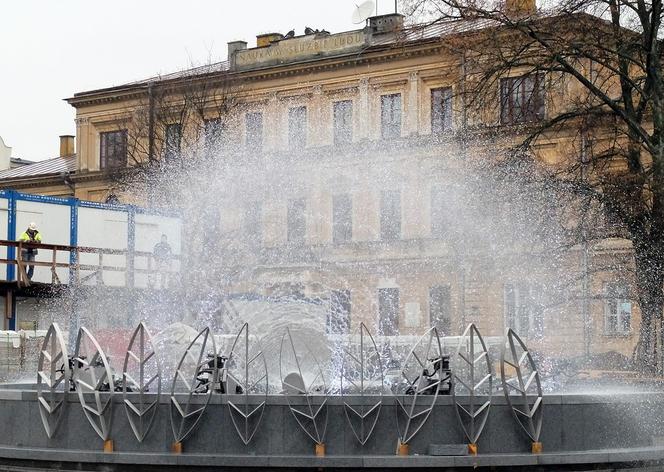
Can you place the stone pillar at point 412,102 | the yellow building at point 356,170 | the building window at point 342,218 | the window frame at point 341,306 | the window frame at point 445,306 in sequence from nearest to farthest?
the window frame at point 341,306
the yellow building at point 356,170
the window frame at point 445,306
the stone pillar at point 412,102
the building window at point 342,218

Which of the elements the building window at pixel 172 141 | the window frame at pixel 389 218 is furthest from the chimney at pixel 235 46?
the window frame at pixel 389 218

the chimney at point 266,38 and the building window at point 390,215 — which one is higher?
the chimney at point 266,38

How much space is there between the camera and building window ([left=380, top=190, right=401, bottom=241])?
60562mm

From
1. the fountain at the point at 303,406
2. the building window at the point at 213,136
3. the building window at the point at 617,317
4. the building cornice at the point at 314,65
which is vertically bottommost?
the fountain at the point at 303,406

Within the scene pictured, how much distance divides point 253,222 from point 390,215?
25.4 feet

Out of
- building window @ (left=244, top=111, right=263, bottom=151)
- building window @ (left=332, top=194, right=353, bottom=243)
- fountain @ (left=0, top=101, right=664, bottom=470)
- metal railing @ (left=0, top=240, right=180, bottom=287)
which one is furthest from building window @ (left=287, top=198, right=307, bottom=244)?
fountain @ (left=0, top=101, right=664, bottom=470)

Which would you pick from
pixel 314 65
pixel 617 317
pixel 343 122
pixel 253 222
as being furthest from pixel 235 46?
pixel 617 317

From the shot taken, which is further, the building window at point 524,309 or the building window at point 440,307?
the building window at point 440,307

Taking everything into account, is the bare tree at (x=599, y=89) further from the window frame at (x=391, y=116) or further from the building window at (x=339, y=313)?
the window frame at (x=391, y=116)

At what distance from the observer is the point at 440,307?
55312 millimetres

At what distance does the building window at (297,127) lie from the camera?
65.3m

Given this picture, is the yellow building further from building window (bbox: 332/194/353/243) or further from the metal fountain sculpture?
the metal fountain sculpture

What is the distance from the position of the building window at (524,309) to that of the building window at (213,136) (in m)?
17.1

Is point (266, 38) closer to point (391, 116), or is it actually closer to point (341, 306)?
point (391, 116)
